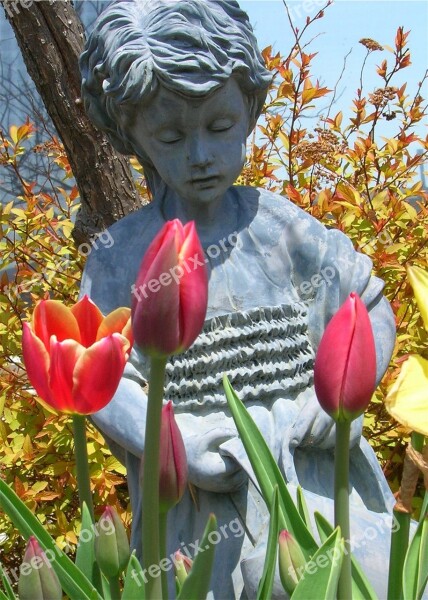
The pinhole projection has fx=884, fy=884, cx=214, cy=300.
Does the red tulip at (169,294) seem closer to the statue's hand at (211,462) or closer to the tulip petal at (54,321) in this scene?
the tulip petal at (54,321)

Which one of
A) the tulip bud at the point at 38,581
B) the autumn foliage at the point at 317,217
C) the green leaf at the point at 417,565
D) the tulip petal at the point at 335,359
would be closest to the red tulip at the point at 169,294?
→ the tulip petal at the point at 335,359

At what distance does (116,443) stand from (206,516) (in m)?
0.20

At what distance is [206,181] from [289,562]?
78 centimetres

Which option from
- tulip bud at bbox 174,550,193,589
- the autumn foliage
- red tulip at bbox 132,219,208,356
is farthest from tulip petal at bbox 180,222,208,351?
the autumn foliage

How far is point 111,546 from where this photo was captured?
83 centimetres

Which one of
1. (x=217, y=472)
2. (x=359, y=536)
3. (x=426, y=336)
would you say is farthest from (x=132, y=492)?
(x=426, y=336)

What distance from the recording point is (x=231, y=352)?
1.45m

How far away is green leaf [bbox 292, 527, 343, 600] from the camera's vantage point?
2.34ft

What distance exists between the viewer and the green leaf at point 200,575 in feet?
2.49

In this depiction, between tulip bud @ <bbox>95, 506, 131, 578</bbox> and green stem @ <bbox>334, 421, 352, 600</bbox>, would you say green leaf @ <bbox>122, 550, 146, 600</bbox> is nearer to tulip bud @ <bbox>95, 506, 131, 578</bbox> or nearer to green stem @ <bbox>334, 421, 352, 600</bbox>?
tulip bud @ <bbox>95, 506, 131, 578</bbox>

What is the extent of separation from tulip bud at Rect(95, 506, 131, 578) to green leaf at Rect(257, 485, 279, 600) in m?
0.14

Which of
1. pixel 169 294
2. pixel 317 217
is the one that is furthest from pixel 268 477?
pixel 317 217

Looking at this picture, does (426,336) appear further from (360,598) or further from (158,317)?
(158,317)

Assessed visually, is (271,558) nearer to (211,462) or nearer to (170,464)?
(170,464)
